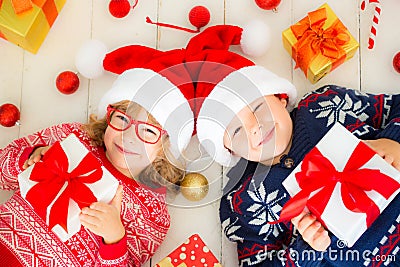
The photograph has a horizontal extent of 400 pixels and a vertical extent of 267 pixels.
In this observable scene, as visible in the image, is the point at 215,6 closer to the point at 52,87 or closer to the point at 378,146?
the point at 52,87

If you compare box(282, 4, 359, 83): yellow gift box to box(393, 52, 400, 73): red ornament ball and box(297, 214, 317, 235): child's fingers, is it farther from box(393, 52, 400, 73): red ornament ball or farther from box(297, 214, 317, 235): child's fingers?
box(297, 214, 317, 235): child's fingers

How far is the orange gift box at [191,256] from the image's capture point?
4.44 ft

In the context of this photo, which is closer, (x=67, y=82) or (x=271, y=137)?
(x=271, y=137)

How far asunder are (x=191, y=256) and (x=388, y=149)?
485 mm

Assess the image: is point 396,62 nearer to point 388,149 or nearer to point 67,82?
point 388,149

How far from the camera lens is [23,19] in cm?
150

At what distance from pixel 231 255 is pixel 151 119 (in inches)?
A: 15.0

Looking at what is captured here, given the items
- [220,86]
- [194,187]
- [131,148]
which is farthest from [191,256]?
[220,86]

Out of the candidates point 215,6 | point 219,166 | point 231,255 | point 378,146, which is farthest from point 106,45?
point 378,146

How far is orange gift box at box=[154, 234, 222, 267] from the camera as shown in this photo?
135 cm

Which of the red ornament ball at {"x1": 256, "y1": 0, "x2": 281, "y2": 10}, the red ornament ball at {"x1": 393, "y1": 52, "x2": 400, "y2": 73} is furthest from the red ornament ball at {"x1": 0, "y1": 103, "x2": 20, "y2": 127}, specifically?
the red ornament ball at {"x1": 393, "y1": 52, "x2": 400, "y2": 73}

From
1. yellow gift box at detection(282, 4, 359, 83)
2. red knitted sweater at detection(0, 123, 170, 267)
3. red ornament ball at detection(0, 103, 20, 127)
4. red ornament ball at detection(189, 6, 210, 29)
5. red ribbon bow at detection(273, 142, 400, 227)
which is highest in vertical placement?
red ornament ball at detection(189, 6, 210, 29)

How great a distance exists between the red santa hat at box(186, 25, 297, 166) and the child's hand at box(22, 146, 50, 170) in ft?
1.17

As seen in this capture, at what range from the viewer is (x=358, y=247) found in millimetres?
1314
